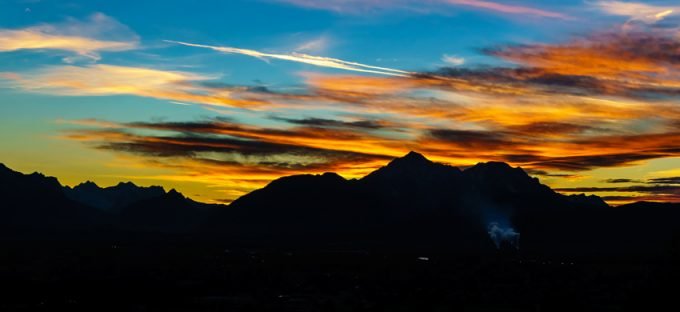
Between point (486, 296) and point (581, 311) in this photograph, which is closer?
point (581, 311)

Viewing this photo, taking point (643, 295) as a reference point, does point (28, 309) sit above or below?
below

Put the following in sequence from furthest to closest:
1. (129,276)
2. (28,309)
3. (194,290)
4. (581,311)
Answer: (129,276) < (194,290) < (28,309) < (581,311)

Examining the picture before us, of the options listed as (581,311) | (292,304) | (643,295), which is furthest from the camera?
(292,304)

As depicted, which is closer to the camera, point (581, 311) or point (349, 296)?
point (581, 311)

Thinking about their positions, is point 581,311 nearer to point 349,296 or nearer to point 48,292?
point 349,296

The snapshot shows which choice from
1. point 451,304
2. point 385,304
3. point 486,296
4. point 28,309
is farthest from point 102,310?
point 486,296

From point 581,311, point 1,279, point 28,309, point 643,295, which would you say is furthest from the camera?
point 1,279

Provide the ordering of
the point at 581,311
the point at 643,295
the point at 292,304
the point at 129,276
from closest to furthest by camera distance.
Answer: the point at 643,295, the point at 581,311, the point at 292,304, the point at 129,276

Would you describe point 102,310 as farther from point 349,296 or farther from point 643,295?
point 643,295

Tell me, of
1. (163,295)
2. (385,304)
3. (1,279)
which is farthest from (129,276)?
(385,304)

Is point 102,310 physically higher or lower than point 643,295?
lower
